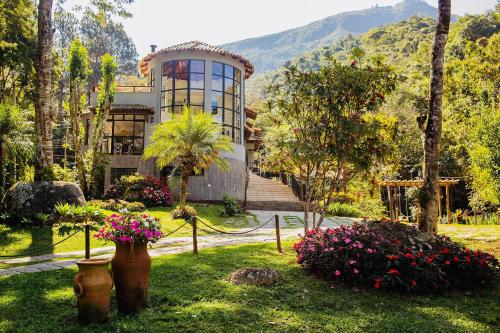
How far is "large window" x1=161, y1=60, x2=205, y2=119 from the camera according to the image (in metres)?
22.1

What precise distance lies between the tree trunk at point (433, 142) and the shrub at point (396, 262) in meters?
1.36

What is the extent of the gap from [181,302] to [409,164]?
2490cm

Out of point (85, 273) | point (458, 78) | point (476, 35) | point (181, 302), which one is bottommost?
point (181, 302)

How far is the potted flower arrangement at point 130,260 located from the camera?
5.14 m

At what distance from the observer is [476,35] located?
37.7m

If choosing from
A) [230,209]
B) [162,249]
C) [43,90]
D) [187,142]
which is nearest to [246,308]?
[162,249]

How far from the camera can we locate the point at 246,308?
5.46 m

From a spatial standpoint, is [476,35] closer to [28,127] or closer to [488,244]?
[488,244]

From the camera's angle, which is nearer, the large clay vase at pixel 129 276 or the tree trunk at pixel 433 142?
the large clay vase at pixel 129 276

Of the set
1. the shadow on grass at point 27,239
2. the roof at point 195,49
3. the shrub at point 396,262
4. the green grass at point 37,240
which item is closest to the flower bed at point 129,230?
the shrub at point 396,262

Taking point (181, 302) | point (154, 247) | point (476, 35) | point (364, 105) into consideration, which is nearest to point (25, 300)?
point (181, 302)

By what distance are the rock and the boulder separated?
738cm

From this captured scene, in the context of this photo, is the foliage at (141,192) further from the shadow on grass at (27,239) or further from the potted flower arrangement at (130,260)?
the potted flower arrangement at (130,260)

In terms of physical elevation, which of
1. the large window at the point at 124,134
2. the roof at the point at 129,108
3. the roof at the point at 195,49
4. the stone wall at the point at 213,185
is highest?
the roof at the point at 195,49
